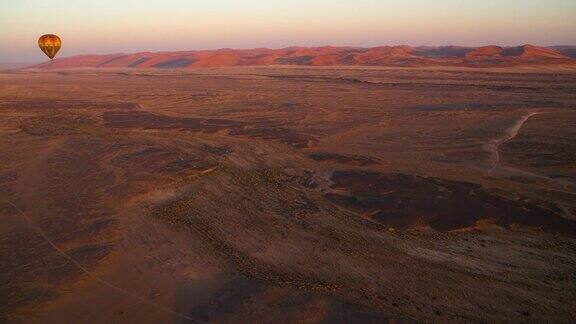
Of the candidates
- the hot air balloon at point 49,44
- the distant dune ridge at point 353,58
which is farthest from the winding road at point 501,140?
the distant dune ridge at point 353,58

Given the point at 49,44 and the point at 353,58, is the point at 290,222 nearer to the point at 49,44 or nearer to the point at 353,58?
the point at 49,44

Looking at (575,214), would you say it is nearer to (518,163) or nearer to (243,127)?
(518,163)

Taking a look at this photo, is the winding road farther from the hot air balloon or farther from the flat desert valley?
the hot air balloon

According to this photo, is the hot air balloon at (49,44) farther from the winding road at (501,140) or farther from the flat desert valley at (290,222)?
the winding road at (501,140)

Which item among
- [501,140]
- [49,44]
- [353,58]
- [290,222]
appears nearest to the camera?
[290,222]

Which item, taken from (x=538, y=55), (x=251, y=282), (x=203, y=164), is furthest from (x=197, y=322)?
(x=538, y=55)

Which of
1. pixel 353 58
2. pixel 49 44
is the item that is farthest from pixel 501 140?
pixel 353 58
